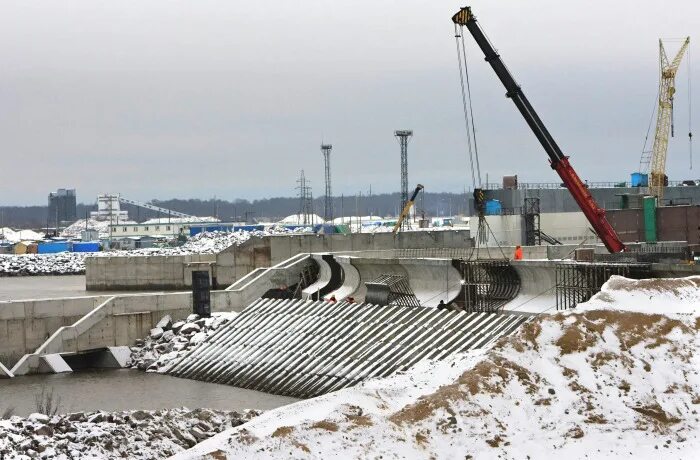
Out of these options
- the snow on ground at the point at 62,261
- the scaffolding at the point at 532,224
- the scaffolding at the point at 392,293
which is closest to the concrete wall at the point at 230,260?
the scaffolding at the point at 532,224

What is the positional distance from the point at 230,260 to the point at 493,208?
17.9 metres

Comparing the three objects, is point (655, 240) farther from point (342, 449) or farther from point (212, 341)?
point (342, 449)

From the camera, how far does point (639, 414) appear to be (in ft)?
63.4

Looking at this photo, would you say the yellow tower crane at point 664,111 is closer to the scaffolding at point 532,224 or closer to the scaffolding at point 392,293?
the scaffolding at point 532,224

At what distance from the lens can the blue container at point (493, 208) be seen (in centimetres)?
6642

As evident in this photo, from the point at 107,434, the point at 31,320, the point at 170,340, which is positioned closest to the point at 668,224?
the point at 170,340

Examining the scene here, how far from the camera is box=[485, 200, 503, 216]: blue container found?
66419 millimetres

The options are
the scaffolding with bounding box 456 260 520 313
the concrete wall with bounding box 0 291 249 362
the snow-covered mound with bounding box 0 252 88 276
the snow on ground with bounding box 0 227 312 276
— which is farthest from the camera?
the snow-covered mound with bounding box 0 252 88 276

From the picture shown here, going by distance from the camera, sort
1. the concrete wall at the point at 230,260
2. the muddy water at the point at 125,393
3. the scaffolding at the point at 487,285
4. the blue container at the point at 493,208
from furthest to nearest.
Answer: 1. the blue container at the point at 493,208
2. the concrete wall at the point at 230,260
3. the scaffolding at the point at 487,285
4. the muddy water at the point at 125,393

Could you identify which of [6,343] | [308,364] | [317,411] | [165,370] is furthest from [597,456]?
[6,343]

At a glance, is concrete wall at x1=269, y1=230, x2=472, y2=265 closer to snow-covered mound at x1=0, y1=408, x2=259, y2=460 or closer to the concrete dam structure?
the concrete dam structure

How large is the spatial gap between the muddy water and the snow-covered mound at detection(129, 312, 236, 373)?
93cm

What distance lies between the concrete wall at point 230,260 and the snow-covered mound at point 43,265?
28451 millimetres

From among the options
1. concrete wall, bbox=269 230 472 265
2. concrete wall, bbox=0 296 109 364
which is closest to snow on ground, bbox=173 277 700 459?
concrete wall, bbox=0 296 109 364
